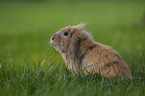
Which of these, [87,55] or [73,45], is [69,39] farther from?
[87,55]

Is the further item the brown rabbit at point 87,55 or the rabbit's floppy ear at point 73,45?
the rabbit's floppy ear at point 73,45

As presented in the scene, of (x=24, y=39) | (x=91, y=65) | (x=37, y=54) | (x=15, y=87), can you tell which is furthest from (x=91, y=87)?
(x=24, y=39)

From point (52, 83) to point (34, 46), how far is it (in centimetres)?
481

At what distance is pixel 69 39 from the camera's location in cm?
367

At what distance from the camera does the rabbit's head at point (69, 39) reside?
360cm

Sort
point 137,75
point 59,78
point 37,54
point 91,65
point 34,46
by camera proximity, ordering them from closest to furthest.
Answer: point 59,78 < point 91,65 < point 137,75 < point 37,54 < point 34,46

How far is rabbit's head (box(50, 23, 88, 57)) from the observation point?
3.60 m

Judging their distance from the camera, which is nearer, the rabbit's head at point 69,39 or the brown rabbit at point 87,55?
the brown rabbit at point 87,55

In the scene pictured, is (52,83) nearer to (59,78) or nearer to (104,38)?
(59,78)

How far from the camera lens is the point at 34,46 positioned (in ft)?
25.3

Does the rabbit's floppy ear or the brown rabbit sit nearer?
the brown rabbit

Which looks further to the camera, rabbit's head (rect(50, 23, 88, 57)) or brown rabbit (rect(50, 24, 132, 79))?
rabbit's head (rect(50, 23, 88, 57))

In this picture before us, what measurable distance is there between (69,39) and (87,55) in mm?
486

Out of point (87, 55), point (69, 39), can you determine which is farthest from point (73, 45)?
point (87, 55)
